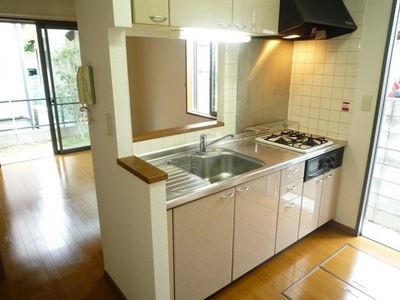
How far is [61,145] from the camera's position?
17.0 ft

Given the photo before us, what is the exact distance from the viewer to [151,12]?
149 cm

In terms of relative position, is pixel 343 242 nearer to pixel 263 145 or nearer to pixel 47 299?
pixel 263 145

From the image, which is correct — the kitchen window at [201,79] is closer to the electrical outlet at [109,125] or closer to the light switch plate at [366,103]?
the light switch plate at [366,103]

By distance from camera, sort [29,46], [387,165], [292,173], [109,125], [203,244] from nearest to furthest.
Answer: [109,125]
[203,244]
[292,173]
[387,165]
[29,46]

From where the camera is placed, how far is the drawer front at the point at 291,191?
216cm

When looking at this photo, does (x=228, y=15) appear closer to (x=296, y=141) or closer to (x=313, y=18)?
(x=313, y=18)

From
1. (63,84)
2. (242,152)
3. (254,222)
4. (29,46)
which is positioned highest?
(29,46)

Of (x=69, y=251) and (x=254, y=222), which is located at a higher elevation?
(x=254, y=222)

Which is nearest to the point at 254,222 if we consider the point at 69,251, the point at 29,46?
the point at 69,251

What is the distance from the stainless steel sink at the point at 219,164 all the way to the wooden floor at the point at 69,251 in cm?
80

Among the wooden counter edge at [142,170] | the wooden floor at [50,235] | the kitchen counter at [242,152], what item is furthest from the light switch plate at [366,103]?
the wooden floor at [50,235]

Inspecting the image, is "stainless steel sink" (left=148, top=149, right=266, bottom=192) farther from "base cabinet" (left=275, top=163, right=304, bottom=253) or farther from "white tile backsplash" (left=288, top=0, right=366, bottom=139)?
"white tile backsplash" (left=288, top=0, right=366, bottom=139)

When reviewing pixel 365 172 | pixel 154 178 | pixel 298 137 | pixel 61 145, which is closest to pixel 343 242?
pixel 365 172

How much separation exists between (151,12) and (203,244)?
1.33 m
